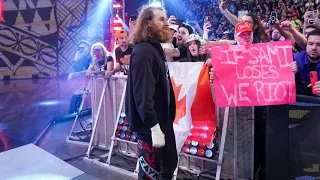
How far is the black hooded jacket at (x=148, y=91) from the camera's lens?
7.26ft

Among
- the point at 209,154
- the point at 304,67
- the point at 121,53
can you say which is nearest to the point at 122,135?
the point at 209,154

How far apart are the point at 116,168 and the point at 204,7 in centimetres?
1095

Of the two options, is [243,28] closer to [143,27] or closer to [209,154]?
[209,154]

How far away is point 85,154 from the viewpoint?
4684 millimetres

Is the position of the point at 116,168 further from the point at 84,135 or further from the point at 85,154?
the point at 84,135

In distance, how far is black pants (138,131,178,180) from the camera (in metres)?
2.42

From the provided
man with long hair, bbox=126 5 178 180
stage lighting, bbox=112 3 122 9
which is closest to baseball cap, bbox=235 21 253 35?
man with long hair, bbox=126 5 178 180

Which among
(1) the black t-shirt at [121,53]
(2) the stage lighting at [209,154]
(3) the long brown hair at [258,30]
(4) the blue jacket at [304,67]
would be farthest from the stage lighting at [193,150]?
(1) the black t-shirt at [121,53]

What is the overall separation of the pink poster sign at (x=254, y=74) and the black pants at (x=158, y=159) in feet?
2.89

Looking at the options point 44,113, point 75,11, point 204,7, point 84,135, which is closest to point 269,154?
point 84,135

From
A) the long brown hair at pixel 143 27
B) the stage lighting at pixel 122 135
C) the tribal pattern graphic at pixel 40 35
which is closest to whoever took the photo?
the long brown hair at pixel 143 27

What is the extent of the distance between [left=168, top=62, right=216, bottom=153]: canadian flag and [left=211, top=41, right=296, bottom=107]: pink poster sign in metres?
0.26

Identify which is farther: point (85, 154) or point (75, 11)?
point (75, 11)

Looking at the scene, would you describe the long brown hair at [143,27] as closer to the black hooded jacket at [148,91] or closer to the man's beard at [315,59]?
the black hooded jacket at [148,91]
